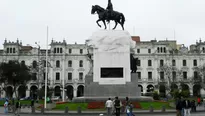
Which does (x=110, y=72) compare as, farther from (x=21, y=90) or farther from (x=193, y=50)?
(x=193, y=50)

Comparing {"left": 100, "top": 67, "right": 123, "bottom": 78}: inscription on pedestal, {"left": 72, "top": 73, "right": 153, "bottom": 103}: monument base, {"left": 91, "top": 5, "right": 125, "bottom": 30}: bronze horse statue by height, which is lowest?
{"left": 72, "top": 73, "right": 153, "bottom": 103}: monument base

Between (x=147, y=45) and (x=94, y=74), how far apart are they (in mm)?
54088

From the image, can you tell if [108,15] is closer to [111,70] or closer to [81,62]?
[111,70]

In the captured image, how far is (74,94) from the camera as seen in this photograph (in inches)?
3273

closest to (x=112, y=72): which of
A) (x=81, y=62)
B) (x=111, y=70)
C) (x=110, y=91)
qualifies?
(x=111, y=70)

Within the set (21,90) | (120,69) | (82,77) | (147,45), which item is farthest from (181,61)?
(120,69)

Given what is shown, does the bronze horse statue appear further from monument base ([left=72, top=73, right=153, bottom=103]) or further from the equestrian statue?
monument base ([left=72, top=73, right=153, bottom=103])

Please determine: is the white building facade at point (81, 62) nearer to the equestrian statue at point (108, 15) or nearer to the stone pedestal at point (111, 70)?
the equestrian statue at point (108, 15)

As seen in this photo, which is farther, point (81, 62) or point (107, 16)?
point (81, 62)

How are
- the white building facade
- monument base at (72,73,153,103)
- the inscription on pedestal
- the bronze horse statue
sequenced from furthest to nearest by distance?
the white building facade → the bronze horse statue → the inscription on pedestal → monument base at (72,73,153,103)

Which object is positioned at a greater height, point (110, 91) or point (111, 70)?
point (111, 70)

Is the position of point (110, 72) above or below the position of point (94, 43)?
below

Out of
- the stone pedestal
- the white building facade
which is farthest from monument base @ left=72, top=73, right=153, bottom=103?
the white building facade

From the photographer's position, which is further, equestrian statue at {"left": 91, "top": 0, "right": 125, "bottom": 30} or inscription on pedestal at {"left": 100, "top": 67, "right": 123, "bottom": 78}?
equestrian statue at {"left": 91, "top": 0, "right": 125, "bottom": 30}
